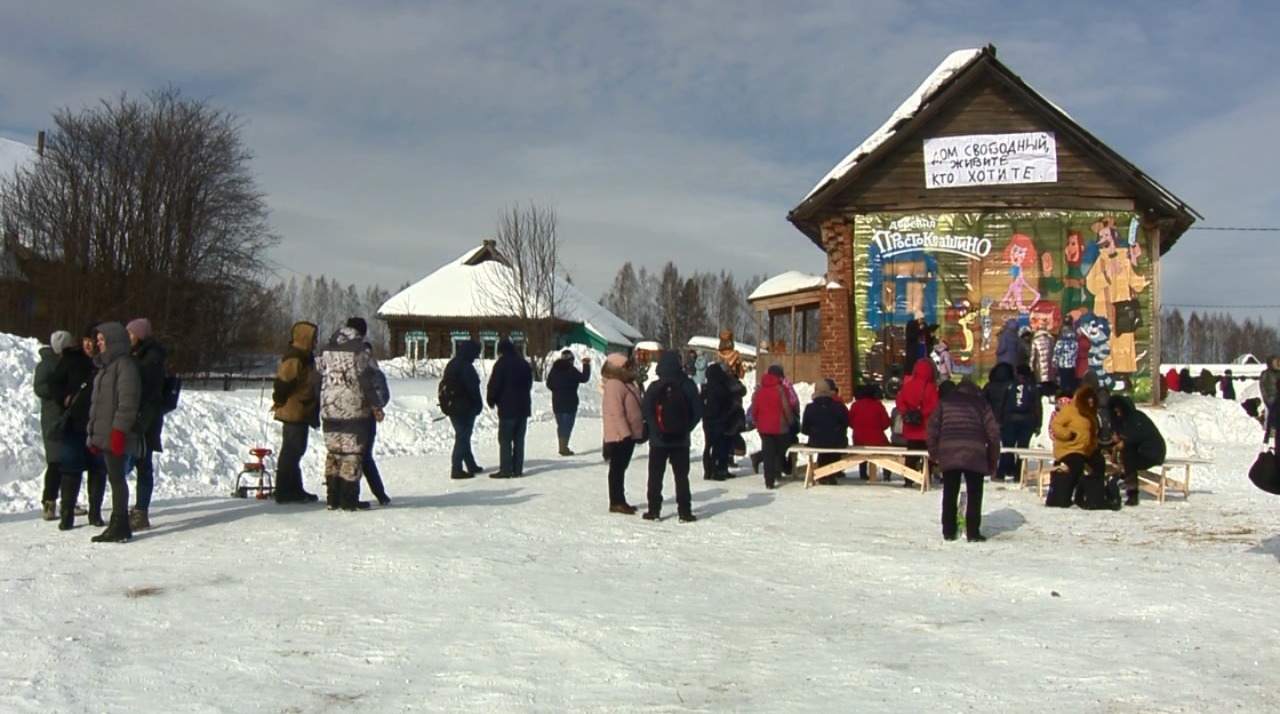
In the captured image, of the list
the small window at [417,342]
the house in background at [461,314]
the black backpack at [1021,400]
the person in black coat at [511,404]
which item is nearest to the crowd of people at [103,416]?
the person in black coat at [511,404]

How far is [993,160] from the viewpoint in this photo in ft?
79.8

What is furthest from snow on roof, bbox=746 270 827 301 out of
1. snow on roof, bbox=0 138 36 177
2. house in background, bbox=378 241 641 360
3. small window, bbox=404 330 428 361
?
snow on roof, bbox=0 138 36 177

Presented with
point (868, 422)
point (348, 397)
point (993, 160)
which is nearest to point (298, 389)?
point (348, 397)

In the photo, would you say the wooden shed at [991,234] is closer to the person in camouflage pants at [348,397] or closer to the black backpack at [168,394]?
the person in camouflage pants at [348,397]

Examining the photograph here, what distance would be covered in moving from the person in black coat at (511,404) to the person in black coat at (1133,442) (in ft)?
22.3

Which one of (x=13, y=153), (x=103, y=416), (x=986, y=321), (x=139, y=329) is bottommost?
(x=103, y=416)

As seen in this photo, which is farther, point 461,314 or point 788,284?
point 461,314

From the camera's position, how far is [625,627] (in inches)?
257

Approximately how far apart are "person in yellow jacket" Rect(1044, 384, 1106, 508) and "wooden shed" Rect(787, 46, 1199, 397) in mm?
11505

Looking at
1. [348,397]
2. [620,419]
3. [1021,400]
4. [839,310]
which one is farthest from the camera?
[839,310]

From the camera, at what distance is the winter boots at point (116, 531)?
29.0 ft

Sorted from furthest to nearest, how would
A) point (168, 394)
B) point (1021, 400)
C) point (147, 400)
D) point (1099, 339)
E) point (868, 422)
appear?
point (1099, 339) → point (1021, 400) → point (868, 422) → point (168, 394) → point (147, 400)

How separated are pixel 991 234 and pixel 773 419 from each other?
40.8ft

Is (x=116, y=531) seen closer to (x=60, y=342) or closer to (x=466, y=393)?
(x=60, y=342)
